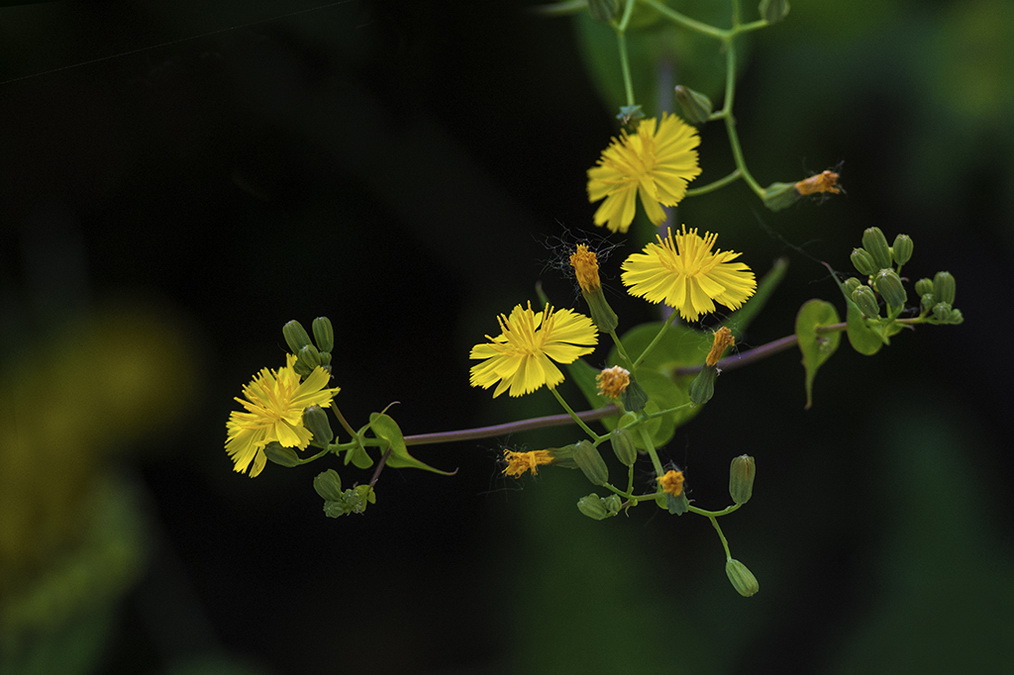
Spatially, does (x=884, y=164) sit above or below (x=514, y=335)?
below

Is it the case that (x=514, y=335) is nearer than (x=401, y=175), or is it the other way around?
(x=514, y=335)

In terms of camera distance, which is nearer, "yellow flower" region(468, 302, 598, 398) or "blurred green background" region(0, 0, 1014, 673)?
"yellow flower" region(468, 302, 598, 398)

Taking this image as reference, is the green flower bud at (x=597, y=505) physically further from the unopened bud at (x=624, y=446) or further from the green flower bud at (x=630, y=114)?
the green flower bud at (x=630, y=114)

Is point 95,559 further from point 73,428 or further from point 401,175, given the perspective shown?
point 401,175

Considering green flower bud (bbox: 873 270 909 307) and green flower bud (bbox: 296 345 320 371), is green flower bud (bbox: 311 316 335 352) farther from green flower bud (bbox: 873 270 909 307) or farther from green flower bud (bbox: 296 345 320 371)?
green flower bud (bbox: 873 270 909 307)

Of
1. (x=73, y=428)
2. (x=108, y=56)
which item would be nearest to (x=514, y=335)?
(x=108, y=56)

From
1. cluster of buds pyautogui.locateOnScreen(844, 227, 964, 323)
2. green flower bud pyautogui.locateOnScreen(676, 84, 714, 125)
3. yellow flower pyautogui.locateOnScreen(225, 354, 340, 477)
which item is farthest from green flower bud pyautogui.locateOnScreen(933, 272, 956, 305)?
yellow flower pyautogui.locateOnScreen(225, 354, 340, 477)

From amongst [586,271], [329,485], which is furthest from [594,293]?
[329,485]
